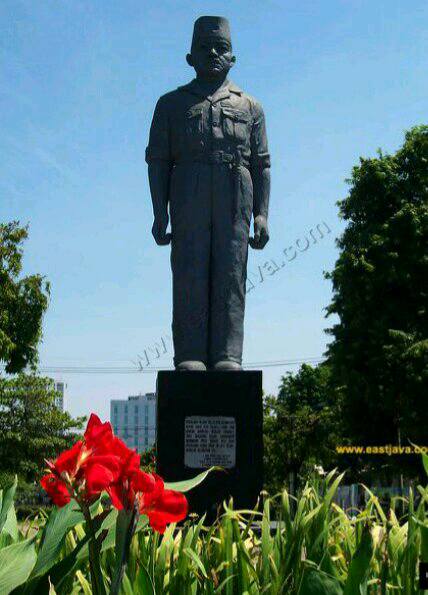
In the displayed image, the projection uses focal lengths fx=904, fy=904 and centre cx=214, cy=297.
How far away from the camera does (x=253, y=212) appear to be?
848 centimetres

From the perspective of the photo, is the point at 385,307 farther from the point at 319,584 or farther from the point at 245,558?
the point at 319,584

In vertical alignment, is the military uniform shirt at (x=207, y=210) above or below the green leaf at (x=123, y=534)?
above

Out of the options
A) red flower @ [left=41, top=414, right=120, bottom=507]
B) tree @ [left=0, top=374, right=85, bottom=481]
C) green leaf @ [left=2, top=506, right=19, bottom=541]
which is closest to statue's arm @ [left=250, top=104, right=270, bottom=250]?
green leaf @ [left=2, top=506, right=19, bottom=541]

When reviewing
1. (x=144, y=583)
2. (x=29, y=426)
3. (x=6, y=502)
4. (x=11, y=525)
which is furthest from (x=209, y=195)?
(x=29, y=426)

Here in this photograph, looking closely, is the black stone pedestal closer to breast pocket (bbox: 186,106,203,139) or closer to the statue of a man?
the statue of a man

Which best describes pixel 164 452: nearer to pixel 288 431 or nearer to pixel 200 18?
pixel 200 18

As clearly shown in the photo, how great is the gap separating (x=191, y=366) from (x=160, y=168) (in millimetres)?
1914

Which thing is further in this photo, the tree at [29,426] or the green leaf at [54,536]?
the tree at [29,426]

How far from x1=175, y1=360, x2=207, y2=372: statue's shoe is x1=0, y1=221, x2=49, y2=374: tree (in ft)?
45.7

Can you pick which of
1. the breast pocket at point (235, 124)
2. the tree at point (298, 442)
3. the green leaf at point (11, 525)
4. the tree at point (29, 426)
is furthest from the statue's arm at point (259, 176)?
the tree at point (298, 442)

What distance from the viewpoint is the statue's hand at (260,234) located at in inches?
328

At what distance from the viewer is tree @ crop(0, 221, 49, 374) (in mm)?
21172

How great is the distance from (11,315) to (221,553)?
59.6 ft

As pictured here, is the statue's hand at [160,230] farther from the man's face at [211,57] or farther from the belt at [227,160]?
the man's face at [211,57]
